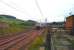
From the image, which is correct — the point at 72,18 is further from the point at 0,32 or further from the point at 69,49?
the point at 69,49

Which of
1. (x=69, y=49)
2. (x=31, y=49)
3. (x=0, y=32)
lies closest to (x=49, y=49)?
(x=31, y=49)

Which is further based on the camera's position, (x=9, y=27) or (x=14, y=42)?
(x=9, y=27)

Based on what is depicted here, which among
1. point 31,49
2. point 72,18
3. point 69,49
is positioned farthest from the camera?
point 72,18

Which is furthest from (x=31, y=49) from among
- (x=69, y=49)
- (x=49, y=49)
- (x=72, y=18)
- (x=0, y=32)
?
(x=72, y=18)

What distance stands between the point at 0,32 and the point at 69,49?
2075 centimetres

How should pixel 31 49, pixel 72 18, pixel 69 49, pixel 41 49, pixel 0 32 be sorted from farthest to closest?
pixel 72 18 → pixel 0 32 → pixel 69 49 → pixel 31 49 → pixel 41 49

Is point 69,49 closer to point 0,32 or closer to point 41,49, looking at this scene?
point 41,49

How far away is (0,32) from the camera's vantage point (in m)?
29.3

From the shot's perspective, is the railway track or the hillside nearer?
the railway track

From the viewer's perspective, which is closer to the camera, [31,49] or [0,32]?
[31,49]

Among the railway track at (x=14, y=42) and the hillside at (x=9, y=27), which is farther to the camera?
the hillside at (x=9, y=27)

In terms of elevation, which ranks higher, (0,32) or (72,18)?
(72,18)

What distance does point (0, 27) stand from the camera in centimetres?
3108

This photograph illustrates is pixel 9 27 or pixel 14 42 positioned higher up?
pixel 9 27
